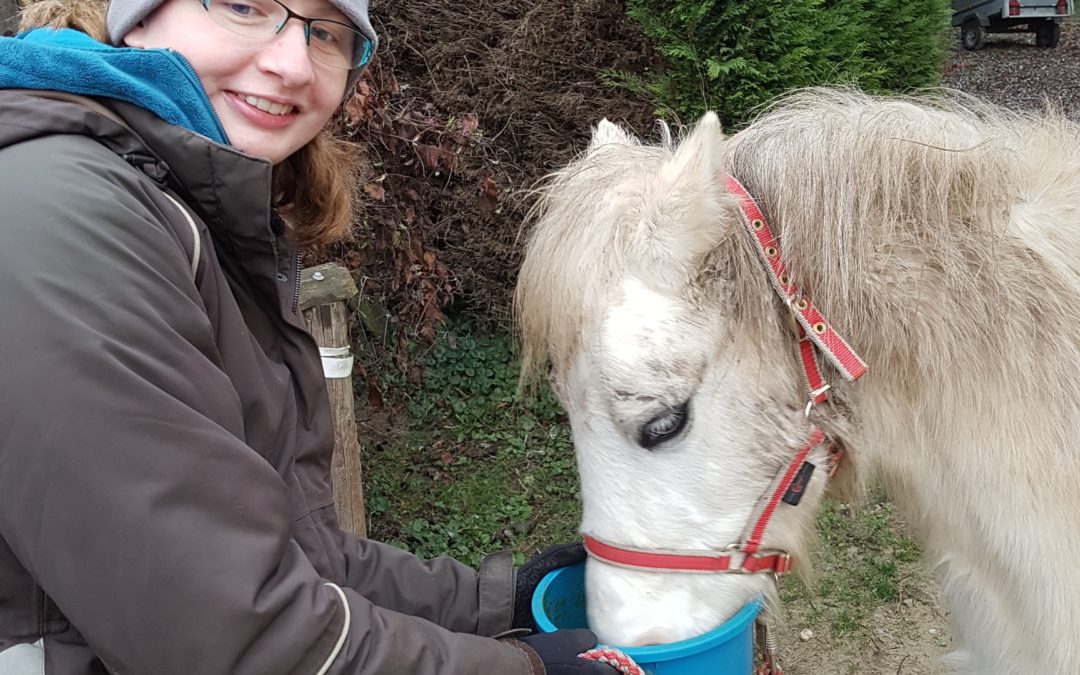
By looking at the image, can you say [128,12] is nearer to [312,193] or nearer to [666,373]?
[312,193]

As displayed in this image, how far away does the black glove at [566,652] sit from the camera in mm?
1461

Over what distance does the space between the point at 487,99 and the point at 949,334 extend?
3.88 m

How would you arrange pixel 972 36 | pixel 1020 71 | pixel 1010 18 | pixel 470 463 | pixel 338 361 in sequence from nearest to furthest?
pixel 338 361 → pixel 470 463 → pixel 1020 71 → pixel 1010 18 → pixel 972 36

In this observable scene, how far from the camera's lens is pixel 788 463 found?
1.67 metres

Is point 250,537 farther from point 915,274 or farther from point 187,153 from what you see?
point 915,274

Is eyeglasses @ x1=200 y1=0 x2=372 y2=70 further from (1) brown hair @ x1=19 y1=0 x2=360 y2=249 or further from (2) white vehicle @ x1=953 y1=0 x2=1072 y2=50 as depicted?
(2) white vehicle @ x1=953 y1=0 x2=1072 y2=50

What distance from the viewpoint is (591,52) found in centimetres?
504

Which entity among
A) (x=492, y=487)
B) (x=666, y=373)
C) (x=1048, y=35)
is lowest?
(x=492, y=487)

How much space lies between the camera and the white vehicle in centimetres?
1358

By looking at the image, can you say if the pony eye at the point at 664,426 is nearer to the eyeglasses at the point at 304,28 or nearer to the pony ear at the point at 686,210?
the pony ear at the point at 686,210

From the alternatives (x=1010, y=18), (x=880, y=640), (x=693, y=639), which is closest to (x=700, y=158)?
(x=693, y=639)

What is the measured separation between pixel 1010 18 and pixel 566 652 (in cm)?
1605

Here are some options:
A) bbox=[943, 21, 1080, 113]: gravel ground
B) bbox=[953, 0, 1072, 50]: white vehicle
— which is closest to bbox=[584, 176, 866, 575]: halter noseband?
bbox=[943, 21, 1080, 113]: gravel ground

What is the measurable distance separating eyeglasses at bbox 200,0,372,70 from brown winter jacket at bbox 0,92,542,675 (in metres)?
0.28
